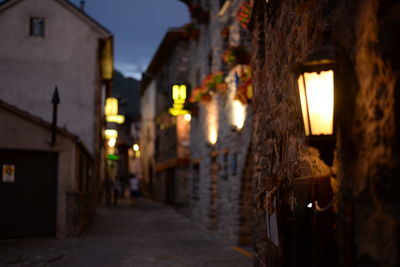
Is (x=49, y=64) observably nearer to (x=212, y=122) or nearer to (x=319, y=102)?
(x=212, y=122)

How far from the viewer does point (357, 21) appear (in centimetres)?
299

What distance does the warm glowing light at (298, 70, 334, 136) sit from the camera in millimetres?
3246

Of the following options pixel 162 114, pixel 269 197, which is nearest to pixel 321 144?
pixel 269 197

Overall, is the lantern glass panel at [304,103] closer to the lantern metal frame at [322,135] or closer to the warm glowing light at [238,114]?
the lantern metal frame at [322,135]

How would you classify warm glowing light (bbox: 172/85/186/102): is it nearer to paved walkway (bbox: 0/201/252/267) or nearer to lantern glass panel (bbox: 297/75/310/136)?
paved walkway (bbox: 0/201/252/267)

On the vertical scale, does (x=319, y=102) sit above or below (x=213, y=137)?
below

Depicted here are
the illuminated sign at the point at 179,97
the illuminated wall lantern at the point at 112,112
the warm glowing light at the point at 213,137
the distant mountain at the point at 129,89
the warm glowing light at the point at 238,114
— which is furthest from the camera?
the distant mountain at the point at 129,89

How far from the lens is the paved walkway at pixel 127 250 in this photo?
28.1 ft

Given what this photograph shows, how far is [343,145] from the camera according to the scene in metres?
3.24

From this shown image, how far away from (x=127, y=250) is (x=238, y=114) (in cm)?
429

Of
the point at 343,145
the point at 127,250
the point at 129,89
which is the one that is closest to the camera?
the point at 343,145

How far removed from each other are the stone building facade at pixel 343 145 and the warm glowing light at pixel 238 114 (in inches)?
239

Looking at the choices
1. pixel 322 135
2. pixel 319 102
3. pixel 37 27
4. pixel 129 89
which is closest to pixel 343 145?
pixel 322 135

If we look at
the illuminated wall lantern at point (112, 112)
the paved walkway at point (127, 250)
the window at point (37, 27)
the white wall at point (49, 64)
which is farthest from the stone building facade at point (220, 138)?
the illuminated wall lantern at point (112, 112)
